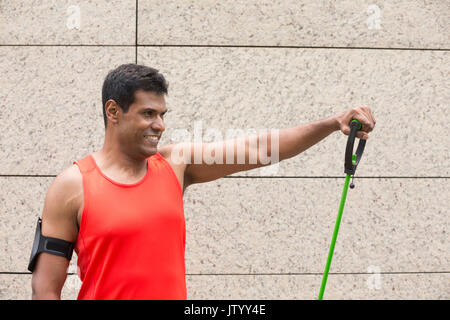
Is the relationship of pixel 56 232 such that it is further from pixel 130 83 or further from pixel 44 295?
pixel 130 83

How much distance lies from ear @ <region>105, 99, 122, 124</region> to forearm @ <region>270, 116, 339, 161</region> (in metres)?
0.78

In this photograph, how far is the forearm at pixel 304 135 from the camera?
8.29 feet

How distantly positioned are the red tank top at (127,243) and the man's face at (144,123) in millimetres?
189

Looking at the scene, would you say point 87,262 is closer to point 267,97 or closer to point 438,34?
point 267,97


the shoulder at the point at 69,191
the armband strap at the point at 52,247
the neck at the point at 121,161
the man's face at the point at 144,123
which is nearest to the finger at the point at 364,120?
the man's face at the point at 144,123

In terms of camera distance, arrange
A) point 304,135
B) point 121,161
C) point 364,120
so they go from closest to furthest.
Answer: point 364,120 → point 121,161 → point 304,135

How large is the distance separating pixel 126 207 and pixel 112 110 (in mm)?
483

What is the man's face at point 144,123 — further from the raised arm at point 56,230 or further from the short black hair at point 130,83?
the raised arm at point 56,230

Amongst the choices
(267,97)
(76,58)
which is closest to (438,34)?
(267,97)

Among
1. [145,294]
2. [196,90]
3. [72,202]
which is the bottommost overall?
[145,294]

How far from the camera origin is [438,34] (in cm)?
418

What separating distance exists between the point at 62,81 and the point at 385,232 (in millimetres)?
2659

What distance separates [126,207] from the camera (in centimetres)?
228

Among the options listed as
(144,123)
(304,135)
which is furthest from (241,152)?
(144,123)
